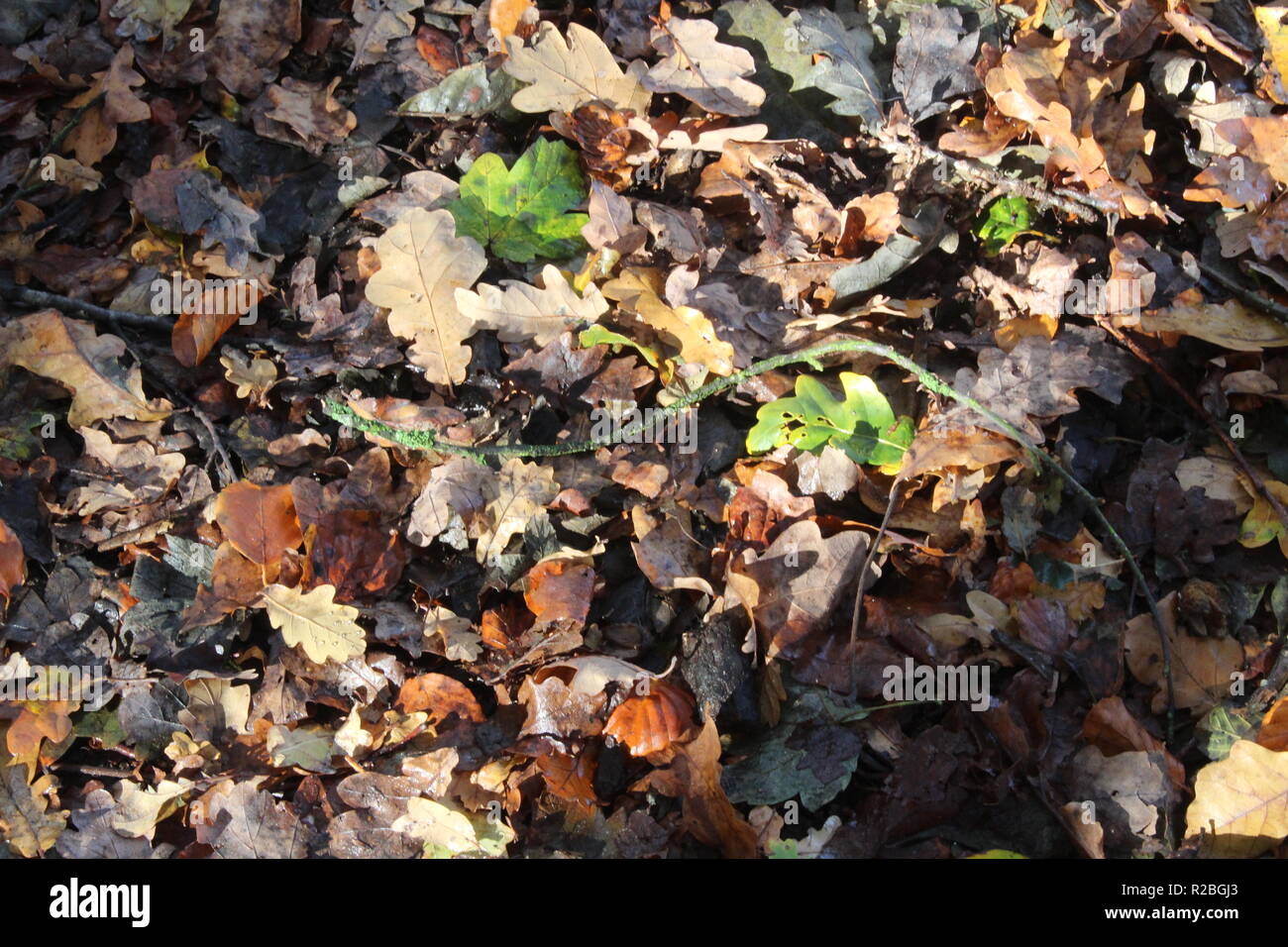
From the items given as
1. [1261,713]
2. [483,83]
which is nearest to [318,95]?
[483,83]

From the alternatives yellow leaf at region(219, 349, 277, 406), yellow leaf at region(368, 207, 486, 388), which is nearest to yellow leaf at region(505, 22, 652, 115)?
yellow leaf at region(368, 207, 486, 388)

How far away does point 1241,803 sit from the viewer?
2121 millimetres

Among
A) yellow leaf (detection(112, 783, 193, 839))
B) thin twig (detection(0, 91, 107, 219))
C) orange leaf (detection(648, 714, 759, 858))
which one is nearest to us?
orange leaf (detection(648, 714, 759, 858))

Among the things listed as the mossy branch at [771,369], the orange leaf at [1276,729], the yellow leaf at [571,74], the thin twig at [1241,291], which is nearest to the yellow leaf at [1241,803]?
the orange leaf at [1276,729]

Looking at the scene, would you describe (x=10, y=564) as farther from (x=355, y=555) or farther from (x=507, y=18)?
(x=507, y=18)

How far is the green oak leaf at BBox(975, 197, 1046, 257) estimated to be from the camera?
287 cm

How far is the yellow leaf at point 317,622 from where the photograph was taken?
250 centimetres

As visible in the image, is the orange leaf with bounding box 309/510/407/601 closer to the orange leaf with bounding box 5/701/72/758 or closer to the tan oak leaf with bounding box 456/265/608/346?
the tan oak leaf with bounding box 456/265/608/346

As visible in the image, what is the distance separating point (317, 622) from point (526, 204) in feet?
4.70

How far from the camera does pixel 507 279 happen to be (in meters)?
2.92

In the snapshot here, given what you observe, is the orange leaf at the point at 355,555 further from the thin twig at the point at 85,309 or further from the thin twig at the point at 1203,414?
the thin twig at the point at 1203,414

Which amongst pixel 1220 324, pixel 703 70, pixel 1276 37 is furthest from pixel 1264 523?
pixel 703 70

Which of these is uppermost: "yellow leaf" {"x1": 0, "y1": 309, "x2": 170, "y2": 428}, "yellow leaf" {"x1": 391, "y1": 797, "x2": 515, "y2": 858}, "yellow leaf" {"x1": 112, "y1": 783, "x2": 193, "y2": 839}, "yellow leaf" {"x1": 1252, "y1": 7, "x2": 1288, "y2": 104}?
"yellow leaf" {"x1": 1252, "y1": 7, "x2": 1288, "y2": 104}

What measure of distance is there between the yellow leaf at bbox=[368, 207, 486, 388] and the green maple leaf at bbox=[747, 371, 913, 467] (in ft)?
2.99
